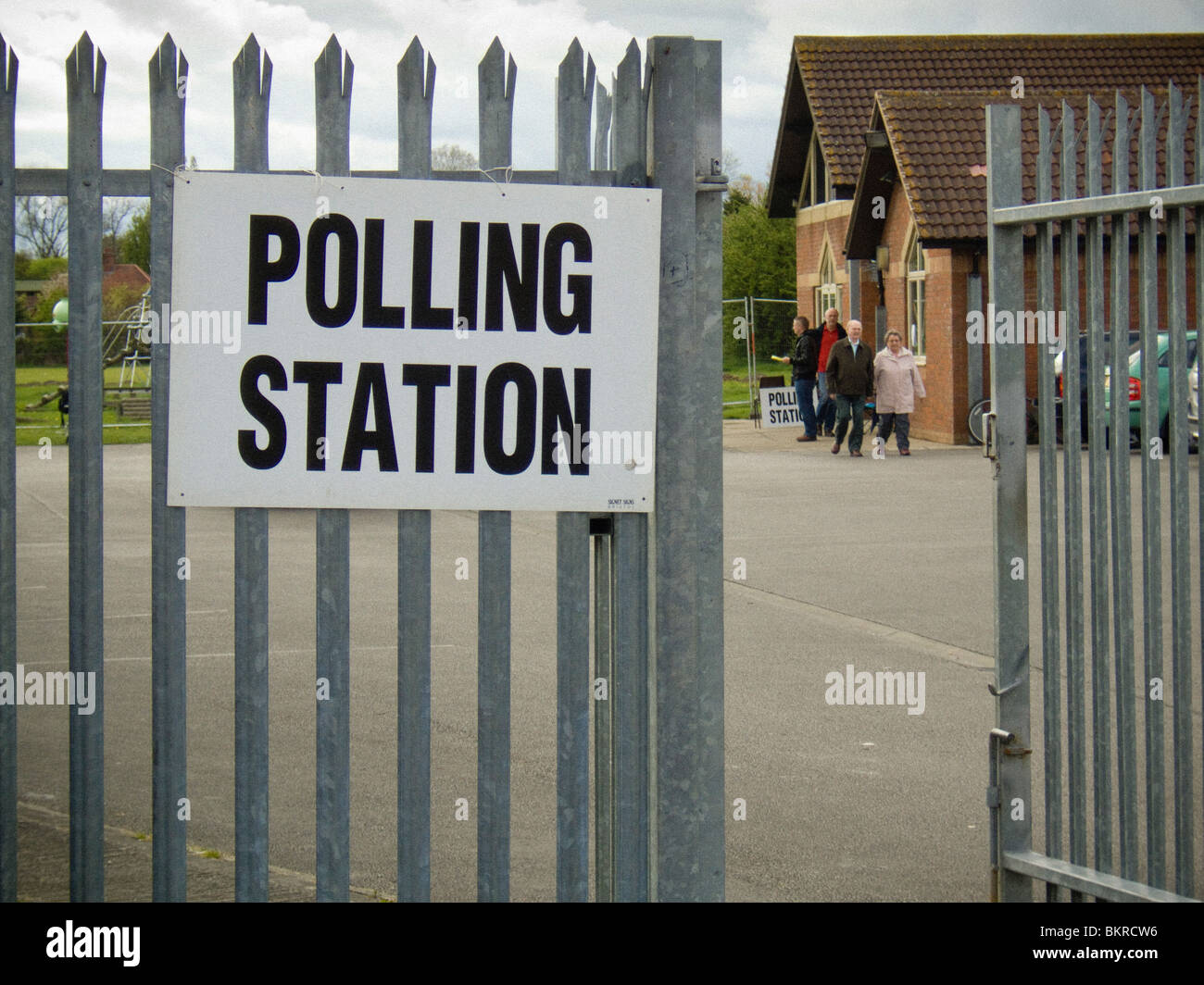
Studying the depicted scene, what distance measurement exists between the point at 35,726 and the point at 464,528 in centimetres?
784

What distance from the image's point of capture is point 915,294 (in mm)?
28266

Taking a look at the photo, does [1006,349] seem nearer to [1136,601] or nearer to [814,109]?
[1136,601]

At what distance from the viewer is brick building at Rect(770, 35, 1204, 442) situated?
82.6 ft

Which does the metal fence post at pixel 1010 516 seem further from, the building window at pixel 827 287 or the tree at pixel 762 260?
the tree at pixel 762 260

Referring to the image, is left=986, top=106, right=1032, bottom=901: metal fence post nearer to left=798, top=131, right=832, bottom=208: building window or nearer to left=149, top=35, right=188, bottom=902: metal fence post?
left=149, top=35, right=188, bottom=902: metal fence post

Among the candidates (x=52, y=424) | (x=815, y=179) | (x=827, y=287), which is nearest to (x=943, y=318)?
(x=827, y=287)

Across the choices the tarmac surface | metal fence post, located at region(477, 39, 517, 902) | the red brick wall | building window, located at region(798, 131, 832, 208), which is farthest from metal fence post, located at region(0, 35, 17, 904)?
building window, located at region(798, 131, 832, 208)

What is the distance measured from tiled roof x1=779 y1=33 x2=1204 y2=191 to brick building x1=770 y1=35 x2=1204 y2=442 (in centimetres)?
3

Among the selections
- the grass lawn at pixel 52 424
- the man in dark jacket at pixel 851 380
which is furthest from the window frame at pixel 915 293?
the grass lawn at pixel 52 424

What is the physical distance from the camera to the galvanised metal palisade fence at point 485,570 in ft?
10.2

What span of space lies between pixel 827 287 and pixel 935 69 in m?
5.19

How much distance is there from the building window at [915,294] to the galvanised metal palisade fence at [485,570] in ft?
81.8

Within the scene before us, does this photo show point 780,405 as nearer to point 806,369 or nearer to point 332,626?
point 806,369

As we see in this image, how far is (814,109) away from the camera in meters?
33.2
